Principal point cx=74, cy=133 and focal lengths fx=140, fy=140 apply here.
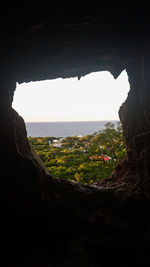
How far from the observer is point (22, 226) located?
547cm

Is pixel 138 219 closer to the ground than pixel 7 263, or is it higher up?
higher up

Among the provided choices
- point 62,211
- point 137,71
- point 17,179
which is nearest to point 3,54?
point 17,179

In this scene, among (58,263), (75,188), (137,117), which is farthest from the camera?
(137,117)

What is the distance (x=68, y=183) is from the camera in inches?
281

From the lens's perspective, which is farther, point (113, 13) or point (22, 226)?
point (22, 226)

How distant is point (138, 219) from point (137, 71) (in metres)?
6.88

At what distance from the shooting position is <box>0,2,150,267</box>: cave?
4.65m

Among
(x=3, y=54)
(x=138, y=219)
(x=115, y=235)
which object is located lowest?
(x=115, y=235)

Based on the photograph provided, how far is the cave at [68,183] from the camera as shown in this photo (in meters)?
4.65

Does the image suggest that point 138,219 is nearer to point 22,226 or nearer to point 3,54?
point 22,226

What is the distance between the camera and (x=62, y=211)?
5.82 m

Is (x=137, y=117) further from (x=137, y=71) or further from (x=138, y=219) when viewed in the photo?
(x=138, y=219)

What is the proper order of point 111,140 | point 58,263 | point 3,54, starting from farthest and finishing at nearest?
point 111,140 < point 3,54 < point 58,263

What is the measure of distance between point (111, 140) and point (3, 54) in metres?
13.4
